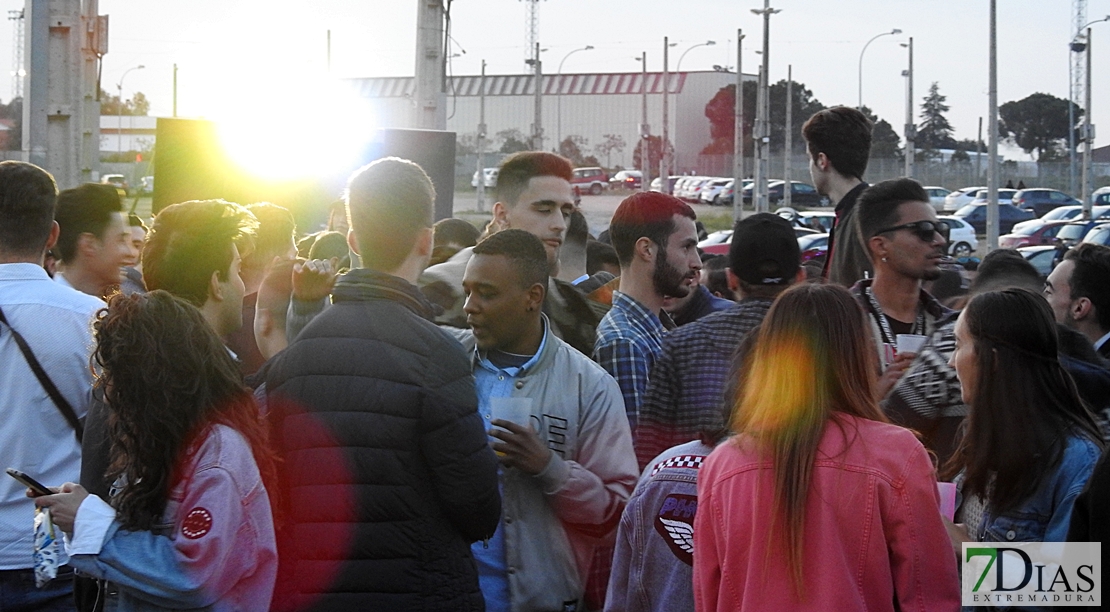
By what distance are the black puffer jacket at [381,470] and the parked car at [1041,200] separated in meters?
57.3

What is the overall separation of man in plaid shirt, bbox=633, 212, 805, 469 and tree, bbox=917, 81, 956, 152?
10579 centimetres

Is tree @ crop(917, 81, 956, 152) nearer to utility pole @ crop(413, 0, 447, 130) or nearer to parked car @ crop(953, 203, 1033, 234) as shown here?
parked car @ crop(953, 203, 1033, 234)

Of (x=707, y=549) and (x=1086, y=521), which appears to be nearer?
(x=1086, y=521)

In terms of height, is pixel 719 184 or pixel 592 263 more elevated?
pixel 719 184

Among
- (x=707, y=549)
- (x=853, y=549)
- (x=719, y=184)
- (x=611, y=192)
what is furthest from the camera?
(x=611, y=192)

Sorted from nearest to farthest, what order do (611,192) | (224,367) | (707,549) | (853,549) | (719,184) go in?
(853,549) < (707,549) < (224,367) < (719,184) < (611,192)

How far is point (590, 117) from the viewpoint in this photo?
310 ft

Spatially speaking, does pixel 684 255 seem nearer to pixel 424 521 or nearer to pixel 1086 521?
pixel 424 521

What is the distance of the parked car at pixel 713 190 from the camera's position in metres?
65.9

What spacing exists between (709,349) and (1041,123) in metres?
109

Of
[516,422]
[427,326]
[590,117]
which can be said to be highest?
[590,117]

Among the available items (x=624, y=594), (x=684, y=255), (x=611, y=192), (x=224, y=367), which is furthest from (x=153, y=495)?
(x=611, y=192)

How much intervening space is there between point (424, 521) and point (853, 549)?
3.81 feet

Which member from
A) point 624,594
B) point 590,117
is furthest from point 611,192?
point 624,594
